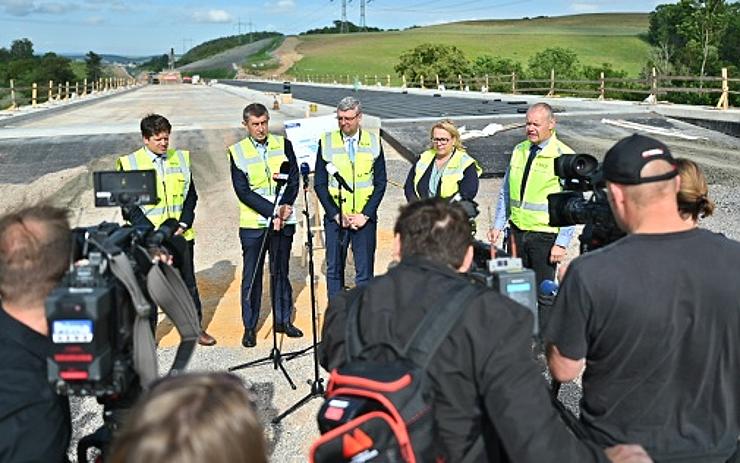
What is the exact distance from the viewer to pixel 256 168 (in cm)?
651

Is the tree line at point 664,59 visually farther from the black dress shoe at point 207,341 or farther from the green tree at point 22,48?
the green tree at point 22,48

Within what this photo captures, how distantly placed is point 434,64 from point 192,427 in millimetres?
61274

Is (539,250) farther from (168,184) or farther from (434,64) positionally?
(434,64)

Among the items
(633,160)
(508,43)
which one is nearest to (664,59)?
(508,43)

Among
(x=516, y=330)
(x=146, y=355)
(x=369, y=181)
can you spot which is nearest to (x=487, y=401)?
(x=516, y=330)

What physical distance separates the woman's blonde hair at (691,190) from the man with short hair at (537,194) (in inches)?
86.1

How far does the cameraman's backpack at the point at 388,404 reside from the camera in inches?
80.1

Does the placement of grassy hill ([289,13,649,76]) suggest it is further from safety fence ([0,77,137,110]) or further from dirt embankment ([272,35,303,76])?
safety fence ([0,77,137,110])

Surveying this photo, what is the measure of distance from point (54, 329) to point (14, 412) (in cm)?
26

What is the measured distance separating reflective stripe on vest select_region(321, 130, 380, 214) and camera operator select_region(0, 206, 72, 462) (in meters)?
4.25

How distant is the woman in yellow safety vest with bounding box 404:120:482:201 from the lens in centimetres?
610

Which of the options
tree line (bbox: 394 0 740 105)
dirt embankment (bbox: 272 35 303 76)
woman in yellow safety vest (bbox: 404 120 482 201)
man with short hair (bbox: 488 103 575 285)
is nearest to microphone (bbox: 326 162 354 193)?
woman in yellow safety vest (bbox: 404 120 482 201)

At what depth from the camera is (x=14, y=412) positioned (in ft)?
7.17

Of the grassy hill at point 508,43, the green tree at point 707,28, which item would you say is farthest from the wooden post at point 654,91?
the grassy hill at point 508,43
